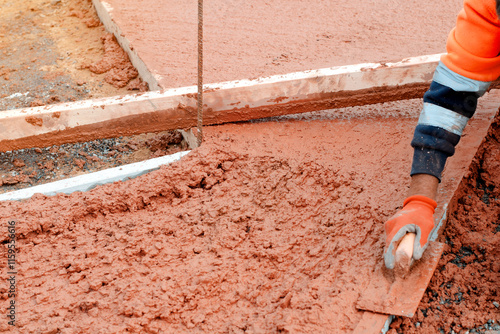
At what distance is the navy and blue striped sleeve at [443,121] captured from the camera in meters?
1.80

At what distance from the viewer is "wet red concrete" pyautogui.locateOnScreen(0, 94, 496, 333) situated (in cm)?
164

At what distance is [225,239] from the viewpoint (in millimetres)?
1908

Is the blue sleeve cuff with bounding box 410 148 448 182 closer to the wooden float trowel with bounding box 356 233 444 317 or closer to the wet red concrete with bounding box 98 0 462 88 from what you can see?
the wooden float trowel with bounding box 356 233 444 317

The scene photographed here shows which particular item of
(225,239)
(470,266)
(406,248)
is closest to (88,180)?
(225,239)

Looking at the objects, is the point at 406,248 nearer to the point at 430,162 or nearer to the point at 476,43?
the point at 430,162

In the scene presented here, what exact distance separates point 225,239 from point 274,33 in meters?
2.25

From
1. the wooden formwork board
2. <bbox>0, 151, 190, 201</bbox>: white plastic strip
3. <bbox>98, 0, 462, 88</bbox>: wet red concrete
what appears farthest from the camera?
<bbox>98, 0, 462, 88</bbox>: wet red concrete

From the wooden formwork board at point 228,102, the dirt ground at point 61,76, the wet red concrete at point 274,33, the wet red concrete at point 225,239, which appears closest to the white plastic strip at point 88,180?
the wet red concrete at point 225,239

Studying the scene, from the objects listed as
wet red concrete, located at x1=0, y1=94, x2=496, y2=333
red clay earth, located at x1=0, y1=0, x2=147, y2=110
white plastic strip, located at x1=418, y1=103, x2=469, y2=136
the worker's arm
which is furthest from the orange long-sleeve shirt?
red clay earth, located at x1=0, y1=0, x2=147, y2=110

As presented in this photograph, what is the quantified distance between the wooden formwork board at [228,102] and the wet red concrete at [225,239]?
0.62 feet

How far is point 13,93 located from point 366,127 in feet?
9.36

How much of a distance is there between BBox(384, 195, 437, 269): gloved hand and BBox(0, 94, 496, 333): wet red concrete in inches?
4.1

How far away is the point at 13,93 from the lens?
3490 millimetres

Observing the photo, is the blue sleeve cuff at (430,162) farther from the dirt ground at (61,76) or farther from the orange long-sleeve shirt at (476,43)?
the dirt ground at (61,76)
